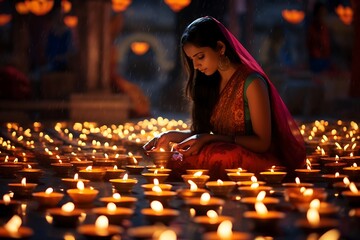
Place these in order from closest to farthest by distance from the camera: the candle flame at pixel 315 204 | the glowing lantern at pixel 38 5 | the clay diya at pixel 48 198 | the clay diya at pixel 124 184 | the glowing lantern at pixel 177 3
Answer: the candle flame at pixel 315 204 < the clay diya at pixel 48 198 < the clay diya at pixel 124 184 < the glowing lantern at pixel 177 3 < the glowing lantern at pixel 38 5

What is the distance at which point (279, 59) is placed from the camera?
84.4ft

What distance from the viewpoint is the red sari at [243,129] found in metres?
6.02

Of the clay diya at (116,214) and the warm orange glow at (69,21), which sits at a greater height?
the clay diya at (116,214)

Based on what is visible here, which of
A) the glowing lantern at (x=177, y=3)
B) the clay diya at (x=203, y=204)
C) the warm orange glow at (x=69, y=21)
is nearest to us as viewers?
the clay diya at (x=203, y=204)

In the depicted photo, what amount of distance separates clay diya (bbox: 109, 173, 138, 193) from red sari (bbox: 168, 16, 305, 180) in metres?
0.82

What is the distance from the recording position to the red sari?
19.7ft

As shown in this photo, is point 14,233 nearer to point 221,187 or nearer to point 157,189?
point 157,189

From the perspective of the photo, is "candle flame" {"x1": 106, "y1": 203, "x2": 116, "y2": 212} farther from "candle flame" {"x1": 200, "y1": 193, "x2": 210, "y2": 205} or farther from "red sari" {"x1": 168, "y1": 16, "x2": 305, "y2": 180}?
"red sari" {"x1": 168, "y1": 16, "x2": 305, "y2": 180}

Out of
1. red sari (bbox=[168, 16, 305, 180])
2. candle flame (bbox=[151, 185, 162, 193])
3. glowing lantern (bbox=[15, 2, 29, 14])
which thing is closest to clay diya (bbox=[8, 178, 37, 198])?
candle flame (bbox=[151, 185, 162, 193])

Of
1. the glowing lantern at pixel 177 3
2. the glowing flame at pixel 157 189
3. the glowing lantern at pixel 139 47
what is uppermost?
the glowing lantern at pixel 177 3

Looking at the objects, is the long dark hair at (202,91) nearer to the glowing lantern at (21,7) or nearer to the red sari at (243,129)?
the red sari at (243,129)

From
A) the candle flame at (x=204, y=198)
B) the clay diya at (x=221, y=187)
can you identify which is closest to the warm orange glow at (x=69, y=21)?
the clay diya at (x=221, y=187)

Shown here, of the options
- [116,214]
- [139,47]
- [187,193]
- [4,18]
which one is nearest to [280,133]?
[187,193]

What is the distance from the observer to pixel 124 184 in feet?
17.2
